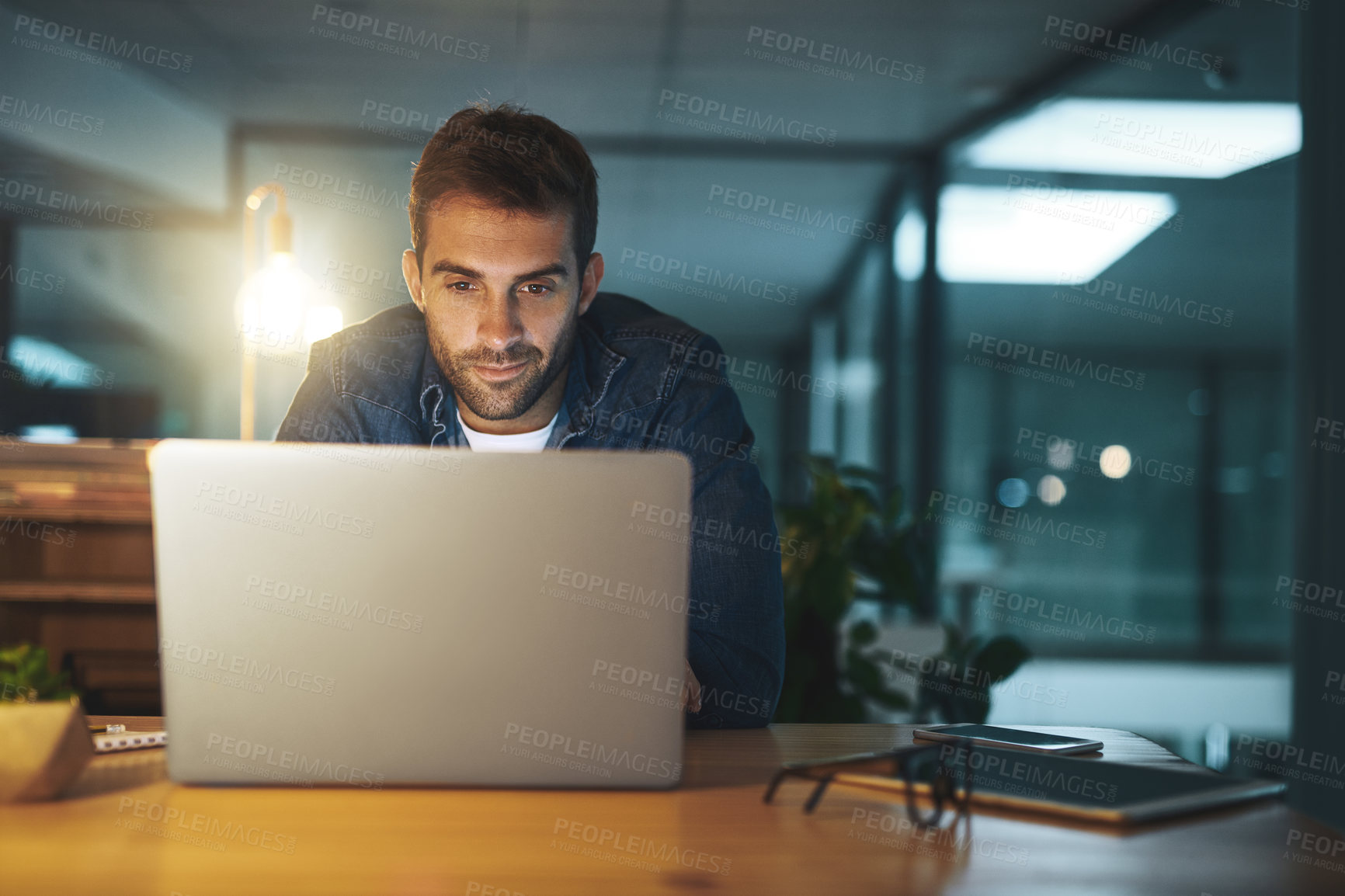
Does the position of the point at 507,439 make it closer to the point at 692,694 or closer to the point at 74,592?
the point at 692,694

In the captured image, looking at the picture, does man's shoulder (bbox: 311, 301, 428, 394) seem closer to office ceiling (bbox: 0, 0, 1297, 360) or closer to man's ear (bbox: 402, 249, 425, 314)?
man's ear (bbox: 402, 249, 425, 314)

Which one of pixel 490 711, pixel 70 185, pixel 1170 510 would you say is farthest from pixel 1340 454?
pixel 70 185

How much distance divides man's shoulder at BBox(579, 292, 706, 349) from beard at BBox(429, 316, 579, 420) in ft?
0.30

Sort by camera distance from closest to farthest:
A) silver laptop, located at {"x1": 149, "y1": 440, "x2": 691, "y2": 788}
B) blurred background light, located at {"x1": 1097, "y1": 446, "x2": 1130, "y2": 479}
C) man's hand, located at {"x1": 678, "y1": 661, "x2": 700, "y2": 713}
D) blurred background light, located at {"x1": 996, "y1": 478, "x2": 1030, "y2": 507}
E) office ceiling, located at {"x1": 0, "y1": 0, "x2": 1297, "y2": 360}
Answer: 1. silver laptop, located at {"x1": 149, "y1": 440, "x2": 691, "y2": 788}
2. man's hand, located at {"x1": 678, "y1": 661, "x2": 700, "y2": 713}
3. office ceiling, located at {"x1": 0, "y1": 0, "x2": 1297, "y2": 360}
4. blurred background light, located at {"x1": 1097, "y1": 446, "x2": 1130, "y2": 479}
5. blurred background light, located at {"x1": 996, "y1": 478, "x2": 1030, "y2": 507}

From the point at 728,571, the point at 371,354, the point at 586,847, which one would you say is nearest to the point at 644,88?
the point at 371,354

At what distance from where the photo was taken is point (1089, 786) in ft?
3.00

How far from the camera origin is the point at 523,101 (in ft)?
14.7

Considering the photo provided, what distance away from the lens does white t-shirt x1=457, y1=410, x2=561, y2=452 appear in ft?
6.03

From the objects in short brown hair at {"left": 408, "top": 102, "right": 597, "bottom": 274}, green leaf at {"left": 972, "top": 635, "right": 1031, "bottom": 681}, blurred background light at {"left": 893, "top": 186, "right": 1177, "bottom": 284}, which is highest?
blurred background light at {"left": 893, "top": 186, "right": 1177, "bottom": 284}

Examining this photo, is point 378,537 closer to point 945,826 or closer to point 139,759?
point 139,759

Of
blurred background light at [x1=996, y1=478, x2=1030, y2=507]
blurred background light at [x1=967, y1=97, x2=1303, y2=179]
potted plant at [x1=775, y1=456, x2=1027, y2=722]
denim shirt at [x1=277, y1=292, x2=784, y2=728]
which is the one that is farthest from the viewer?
blurred background light at [x1=996, y1=478, x2=1030, y2=507]

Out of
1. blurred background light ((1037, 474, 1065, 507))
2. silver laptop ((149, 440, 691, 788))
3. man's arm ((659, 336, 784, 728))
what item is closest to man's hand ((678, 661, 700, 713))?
man's arm ((659, 336, 784, 728))

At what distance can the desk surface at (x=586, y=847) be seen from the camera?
68cm

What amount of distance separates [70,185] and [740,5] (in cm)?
275
